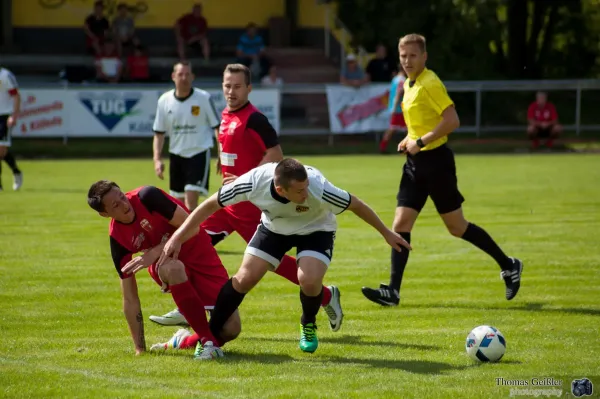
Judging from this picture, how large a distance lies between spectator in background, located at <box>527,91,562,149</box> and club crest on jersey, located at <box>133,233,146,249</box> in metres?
21.3

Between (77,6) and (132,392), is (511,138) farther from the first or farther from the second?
(132,392)

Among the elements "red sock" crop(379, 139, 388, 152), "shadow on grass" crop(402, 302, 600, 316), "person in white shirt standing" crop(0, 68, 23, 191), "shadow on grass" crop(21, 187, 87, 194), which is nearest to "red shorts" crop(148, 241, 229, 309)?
"shadow on grass" crop(402, 302, 600, 316)

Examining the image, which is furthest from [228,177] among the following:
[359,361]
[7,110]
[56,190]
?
[7,110]

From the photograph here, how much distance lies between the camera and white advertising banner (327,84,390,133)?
26.7 meters

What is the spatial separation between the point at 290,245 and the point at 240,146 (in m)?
1.85

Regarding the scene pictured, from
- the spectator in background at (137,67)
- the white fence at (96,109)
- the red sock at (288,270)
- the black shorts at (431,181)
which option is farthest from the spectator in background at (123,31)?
the red sock at (288,270)

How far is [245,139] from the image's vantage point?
8.70 meters

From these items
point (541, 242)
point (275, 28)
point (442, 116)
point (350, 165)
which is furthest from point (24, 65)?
point (442, 116)

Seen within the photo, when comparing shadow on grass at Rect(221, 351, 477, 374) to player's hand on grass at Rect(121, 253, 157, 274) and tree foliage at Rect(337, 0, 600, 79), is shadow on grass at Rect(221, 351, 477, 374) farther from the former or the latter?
tree foliage at Rect(337, 0, 600, 79)

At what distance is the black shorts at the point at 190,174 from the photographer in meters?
12.1

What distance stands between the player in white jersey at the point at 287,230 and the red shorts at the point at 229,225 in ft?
4.40

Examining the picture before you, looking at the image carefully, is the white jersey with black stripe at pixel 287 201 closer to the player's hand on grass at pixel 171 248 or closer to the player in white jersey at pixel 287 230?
the player in white jersey at pixel 287 230

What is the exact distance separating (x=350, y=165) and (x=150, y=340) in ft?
51.1

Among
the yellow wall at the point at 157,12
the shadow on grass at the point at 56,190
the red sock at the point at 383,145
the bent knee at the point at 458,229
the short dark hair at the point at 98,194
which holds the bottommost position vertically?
the shadow on grass at the point at 56,190
